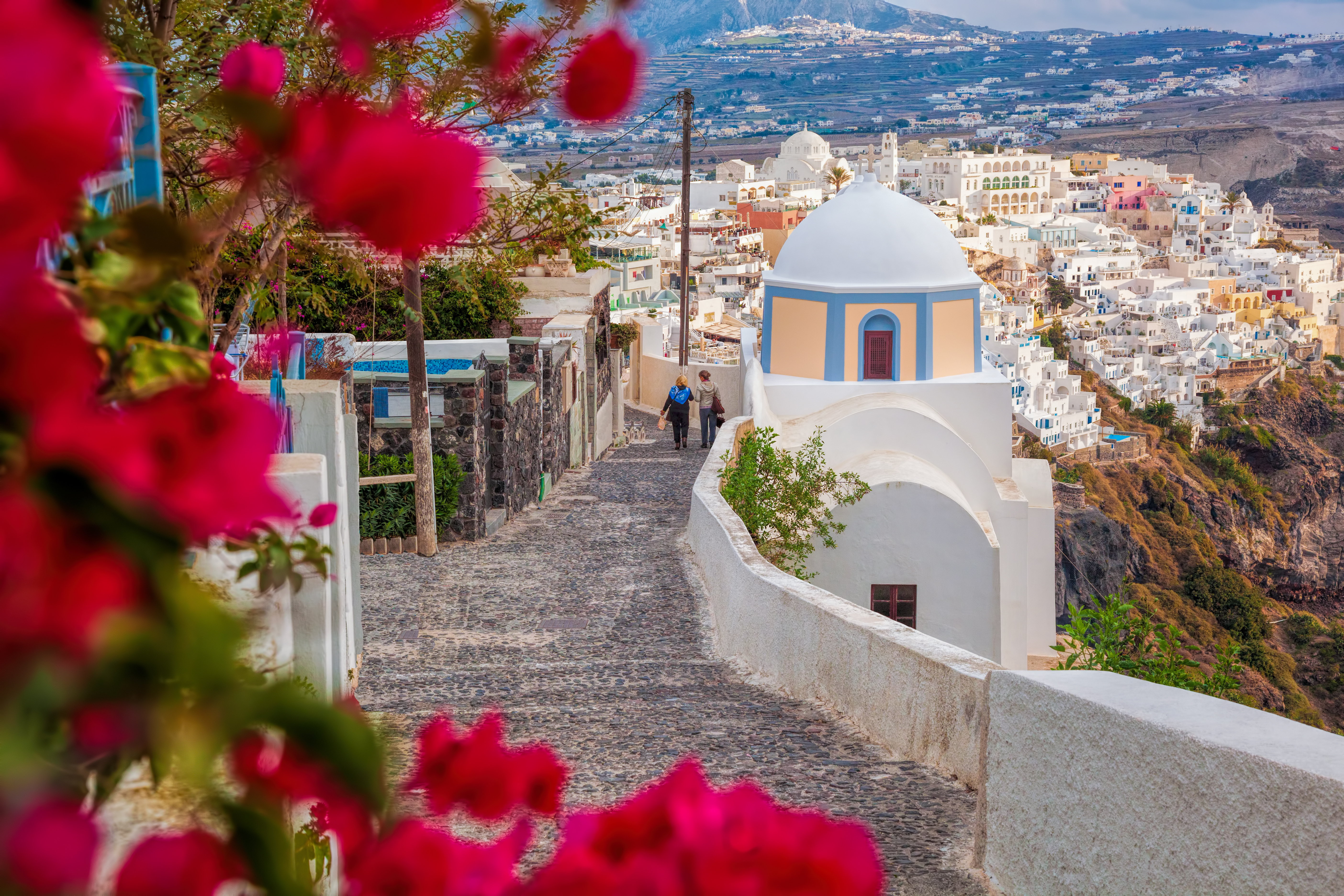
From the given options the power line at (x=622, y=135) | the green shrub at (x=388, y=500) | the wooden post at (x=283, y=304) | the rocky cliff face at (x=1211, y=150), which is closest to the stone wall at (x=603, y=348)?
the power line at (x=622, y=135)

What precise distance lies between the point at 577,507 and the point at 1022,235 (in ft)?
318

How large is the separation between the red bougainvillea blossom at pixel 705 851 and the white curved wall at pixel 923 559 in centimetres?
1381

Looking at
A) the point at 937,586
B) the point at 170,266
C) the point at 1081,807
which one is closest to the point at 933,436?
the point at 937,586

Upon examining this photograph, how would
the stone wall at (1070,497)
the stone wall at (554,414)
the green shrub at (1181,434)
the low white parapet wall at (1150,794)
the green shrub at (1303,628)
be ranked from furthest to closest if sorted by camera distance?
the green shrub at (1181,434), the stone wall at (1070,497), the green shrub at (1303,628), the stone wall at (554,414), the low white parapet wall at (1150,794)

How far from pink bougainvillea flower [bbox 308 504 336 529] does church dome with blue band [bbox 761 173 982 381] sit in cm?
1607

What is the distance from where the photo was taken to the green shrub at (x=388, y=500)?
11.5m

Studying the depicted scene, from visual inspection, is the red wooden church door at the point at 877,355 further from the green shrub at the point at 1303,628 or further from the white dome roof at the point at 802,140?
the white dome roof at the point at 802,140

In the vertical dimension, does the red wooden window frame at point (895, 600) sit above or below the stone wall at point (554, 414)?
below

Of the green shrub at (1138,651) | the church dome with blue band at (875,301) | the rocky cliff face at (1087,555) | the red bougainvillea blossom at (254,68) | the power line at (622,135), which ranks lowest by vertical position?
the rocky cliff face at (1087,555)

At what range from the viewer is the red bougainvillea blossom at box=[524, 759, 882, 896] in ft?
2.84

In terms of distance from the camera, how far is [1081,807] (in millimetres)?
4215

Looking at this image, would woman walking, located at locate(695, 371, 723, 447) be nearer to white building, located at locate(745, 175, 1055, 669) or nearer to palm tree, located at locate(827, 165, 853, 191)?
white building, located at locate(745, 175, 1055, 669)

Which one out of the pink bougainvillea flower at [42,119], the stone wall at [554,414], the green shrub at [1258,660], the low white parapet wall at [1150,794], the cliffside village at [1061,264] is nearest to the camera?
the pink bougainvillea flower at [42,119]

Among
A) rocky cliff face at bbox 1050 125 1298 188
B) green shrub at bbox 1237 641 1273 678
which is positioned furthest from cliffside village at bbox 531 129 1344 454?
green shrub at bbox 1237 641 1273 678
